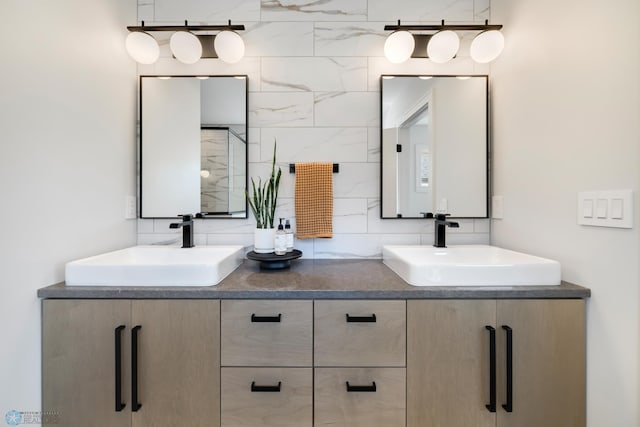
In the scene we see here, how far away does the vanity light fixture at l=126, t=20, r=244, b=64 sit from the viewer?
4.72 feet

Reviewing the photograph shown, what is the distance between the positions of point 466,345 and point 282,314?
0.63 metres

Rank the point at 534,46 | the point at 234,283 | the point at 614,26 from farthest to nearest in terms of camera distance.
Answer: the point at 534,46 → the point at 234,283 → the point at 614,26

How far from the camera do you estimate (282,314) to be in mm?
975

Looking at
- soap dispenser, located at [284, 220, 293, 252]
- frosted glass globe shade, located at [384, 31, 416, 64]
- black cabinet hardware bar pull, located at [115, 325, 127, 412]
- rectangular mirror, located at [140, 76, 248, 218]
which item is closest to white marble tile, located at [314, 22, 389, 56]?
frosted glass globe shade, located at [384, 31, 416, 64]

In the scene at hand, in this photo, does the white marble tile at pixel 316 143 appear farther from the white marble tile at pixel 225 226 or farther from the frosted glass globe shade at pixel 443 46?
the frosted glass globe shade at pixel 443 46

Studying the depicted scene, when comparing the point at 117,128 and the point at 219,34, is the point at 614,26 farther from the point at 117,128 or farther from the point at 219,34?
the point at 117,128

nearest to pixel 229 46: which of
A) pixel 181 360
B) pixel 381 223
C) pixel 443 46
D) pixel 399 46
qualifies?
pixel 399 46

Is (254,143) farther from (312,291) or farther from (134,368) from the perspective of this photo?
(134,368)

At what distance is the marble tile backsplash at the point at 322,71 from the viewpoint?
1.53m

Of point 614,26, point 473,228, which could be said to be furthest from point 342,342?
point 614,26

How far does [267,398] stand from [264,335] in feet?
0.70

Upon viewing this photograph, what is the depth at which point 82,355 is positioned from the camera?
960 mm

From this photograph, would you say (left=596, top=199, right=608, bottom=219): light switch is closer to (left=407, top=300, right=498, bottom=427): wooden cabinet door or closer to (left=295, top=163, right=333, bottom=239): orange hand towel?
(left=407, top=300, right=498, bottom=427): wooden cabinet door

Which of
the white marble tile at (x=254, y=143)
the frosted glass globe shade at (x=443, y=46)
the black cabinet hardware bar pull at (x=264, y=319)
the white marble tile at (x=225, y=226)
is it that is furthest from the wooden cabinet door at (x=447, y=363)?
the frosted glass globe shade at (x=443, y=46)
